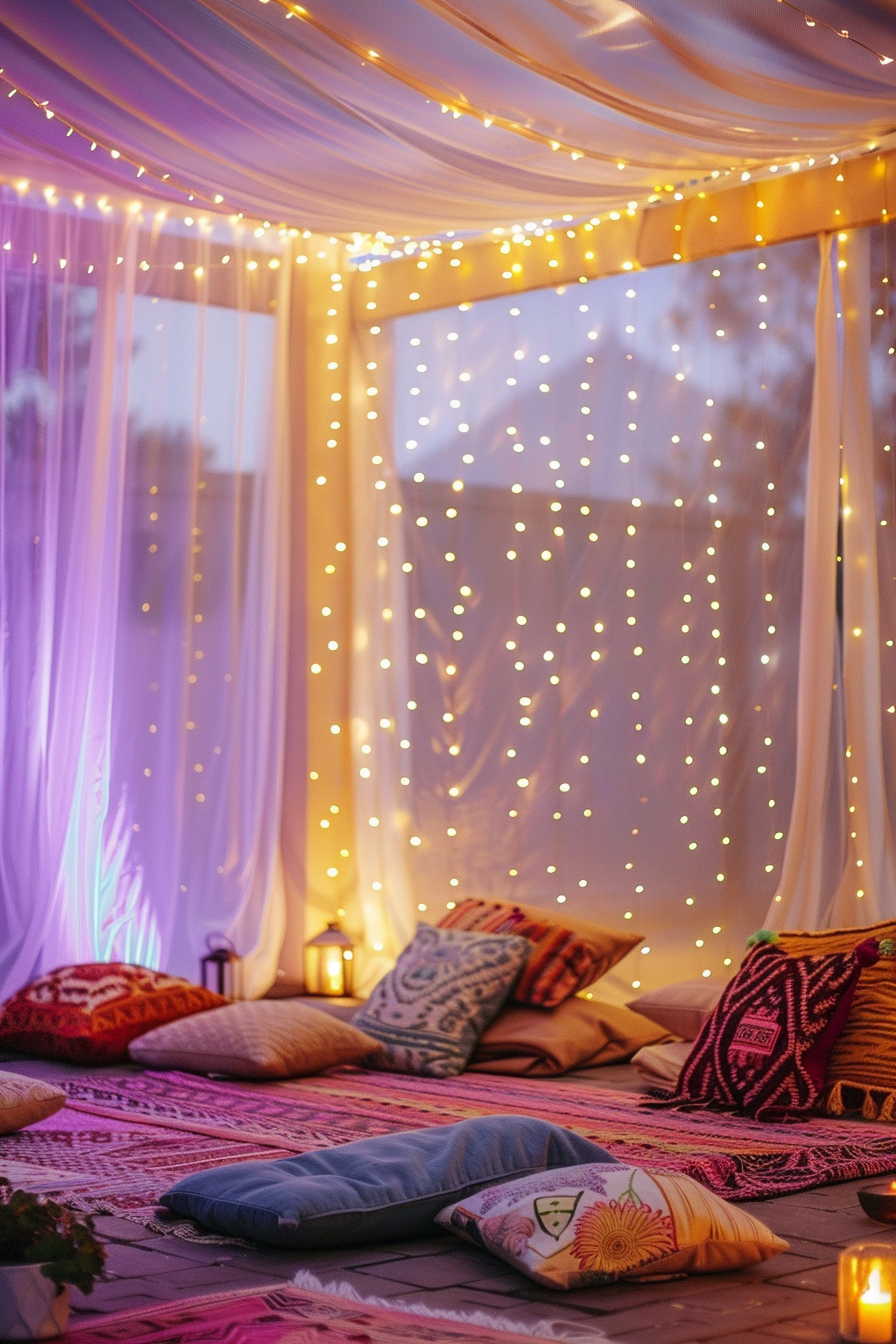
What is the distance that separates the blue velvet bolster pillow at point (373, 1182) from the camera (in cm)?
307

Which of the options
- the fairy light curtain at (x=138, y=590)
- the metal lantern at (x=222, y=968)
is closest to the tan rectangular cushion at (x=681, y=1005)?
the metal lantern at (x=222, y=968)

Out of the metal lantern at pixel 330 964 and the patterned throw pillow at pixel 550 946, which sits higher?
the patterned throw pillow at pixel 550 946

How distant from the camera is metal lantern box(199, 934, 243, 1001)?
6180 millimetres

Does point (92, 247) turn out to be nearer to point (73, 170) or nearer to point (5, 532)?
point (73, 170)

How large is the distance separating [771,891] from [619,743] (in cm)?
73

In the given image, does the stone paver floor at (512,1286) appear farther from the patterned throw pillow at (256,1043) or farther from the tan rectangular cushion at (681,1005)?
the tan rectangular cushion at (681,1005)

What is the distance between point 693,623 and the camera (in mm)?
5957

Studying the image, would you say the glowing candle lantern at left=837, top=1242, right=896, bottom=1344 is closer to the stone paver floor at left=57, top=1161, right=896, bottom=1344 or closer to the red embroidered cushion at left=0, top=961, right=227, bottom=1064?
the stone paver floor at left=57, top=1161, right=896, bottom=1344

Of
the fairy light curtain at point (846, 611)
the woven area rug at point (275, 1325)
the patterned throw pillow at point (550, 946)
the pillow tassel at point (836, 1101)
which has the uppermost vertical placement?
A: the fairy light curtain at point (846, 611)

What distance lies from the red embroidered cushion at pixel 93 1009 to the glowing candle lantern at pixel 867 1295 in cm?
315

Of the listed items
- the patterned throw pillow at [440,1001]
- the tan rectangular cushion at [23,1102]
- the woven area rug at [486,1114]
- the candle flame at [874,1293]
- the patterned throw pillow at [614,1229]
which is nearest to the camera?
the candle flame at [874,1293]

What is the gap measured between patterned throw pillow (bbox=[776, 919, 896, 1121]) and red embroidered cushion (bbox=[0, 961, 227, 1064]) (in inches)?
78.0

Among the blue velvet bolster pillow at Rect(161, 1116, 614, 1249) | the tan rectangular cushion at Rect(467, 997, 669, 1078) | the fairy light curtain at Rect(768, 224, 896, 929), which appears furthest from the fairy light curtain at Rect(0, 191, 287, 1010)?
the blue velvet bolster pillow at Rect(161, 1116, 614, 1249)

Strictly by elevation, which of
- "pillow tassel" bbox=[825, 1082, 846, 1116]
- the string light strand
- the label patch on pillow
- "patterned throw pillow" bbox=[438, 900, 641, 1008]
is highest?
the string light strand
